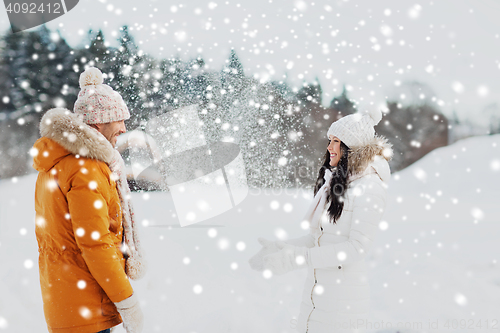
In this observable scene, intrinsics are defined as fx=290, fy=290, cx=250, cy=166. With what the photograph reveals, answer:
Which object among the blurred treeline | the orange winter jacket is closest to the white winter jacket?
the orange winter jacket

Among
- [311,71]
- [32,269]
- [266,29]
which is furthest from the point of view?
[311,71]

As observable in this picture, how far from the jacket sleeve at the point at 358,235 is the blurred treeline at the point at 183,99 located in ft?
14.7

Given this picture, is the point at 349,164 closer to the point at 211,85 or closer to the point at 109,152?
the point at 109,152

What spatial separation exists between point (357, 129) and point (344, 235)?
596mm

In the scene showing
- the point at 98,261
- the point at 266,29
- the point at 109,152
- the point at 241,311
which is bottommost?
the point at 241,311

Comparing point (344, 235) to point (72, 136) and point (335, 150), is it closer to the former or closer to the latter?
point (335, 150)

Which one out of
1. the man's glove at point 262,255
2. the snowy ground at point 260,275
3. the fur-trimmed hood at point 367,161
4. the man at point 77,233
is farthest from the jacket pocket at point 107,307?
the snowy ground at point 260,275

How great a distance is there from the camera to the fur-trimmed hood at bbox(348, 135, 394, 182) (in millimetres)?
1593

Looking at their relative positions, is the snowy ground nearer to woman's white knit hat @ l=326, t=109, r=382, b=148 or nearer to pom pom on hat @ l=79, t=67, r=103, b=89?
woman's white knit hat @ l=326, t=109, r=382, b=148

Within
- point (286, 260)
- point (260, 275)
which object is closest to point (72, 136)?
point (286, 260)

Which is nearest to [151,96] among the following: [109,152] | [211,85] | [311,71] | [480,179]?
[211,85]

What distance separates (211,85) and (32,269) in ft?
13.9

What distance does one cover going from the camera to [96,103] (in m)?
1.48

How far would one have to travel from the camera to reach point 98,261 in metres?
1.24
